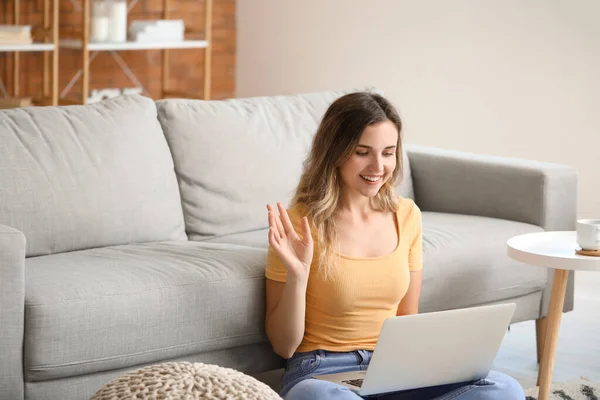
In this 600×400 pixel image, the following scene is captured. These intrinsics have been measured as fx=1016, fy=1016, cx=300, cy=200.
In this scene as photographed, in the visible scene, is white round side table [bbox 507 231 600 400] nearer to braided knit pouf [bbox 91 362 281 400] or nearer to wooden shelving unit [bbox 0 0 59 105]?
braided knit pouf [bbox 91 362 281 400]

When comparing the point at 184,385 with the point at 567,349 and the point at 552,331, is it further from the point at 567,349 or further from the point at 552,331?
the point at 567,349

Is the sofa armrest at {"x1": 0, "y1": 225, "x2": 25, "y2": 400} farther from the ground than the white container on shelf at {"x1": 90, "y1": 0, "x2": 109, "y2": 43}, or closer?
closer

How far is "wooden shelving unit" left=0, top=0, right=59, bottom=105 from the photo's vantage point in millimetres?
4727

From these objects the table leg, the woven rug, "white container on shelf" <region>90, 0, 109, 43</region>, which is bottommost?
the woven rug

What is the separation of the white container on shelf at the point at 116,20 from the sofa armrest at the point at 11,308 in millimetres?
3018

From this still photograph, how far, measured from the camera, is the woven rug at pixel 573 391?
2.80 m

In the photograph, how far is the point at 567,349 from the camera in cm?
332

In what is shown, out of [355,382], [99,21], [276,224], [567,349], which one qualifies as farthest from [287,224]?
[99,21]

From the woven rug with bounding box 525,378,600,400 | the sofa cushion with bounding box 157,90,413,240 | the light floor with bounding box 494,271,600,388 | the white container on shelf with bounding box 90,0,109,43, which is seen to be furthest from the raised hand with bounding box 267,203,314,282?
the white container on shelf with bounding box 90,0,109,43

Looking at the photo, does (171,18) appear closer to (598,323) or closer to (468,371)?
(598,323)

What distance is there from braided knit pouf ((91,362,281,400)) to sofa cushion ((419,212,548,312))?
4.21 ft

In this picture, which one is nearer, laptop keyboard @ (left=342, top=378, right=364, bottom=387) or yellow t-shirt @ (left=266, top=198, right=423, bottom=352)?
laptop keyboard @ (left=342, top=378, right=364, bottom=387)

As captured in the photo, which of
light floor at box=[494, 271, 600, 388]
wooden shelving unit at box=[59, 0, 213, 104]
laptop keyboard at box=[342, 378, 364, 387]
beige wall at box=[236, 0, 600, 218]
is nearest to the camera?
laptop keyboard at box=[342, 378, 364, 387]

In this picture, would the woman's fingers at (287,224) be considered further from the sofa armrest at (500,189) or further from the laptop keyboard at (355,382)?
the sofa armrest at (500,189)
